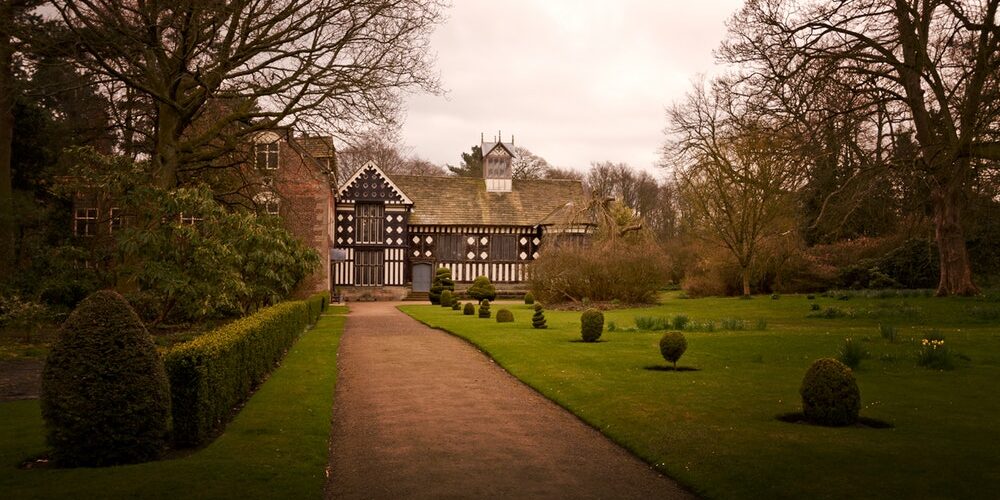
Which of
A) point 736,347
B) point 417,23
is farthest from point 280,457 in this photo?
point 417,23

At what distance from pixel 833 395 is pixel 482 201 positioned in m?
41.0

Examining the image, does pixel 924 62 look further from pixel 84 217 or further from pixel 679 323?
pixel 84 217

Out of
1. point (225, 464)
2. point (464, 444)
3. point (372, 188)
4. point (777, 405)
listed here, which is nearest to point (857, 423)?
point (777, 405)

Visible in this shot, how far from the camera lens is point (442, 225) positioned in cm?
4644

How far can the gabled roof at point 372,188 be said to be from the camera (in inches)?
1735

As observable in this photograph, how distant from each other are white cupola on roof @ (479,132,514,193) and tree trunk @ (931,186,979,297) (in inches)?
1154

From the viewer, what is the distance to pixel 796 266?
36688mm

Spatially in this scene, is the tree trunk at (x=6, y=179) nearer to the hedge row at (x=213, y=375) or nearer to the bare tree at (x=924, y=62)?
the hedge row at (x=213, y=375)

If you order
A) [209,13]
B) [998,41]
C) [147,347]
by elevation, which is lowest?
[147,347]

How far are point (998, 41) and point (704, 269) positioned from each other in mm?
27849

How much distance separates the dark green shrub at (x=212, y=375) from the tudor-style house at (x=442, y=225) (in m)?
29.1

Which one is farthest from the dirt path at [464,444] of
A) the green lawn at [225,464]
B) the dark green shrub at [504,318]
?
the dark green shrub at [504,318]

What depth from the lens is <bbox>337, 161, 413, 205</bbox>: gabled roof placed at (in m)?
44.1

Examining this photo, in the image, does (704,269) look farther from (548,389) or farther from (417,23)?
(548,389)
